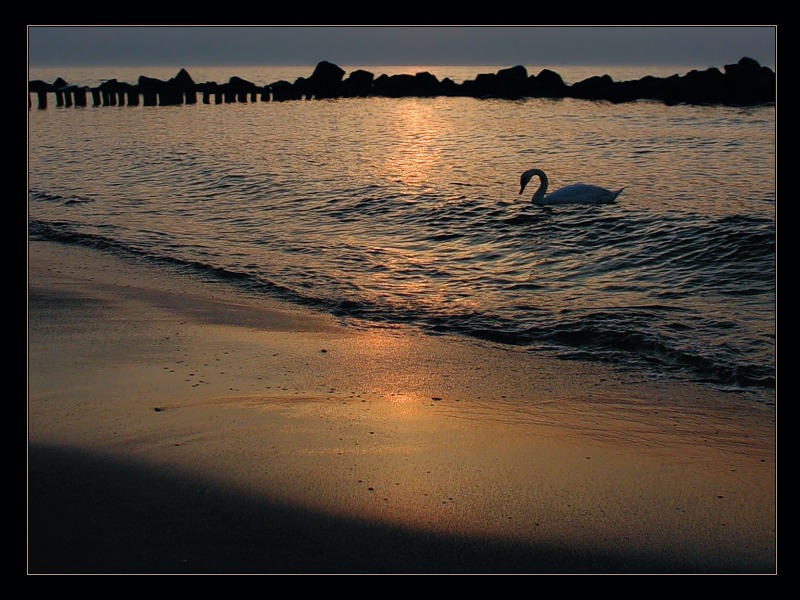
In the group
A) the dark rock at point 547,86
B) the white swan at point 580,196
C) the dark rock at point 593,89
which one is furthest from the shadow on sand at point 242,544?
the dark rock at point 547,86

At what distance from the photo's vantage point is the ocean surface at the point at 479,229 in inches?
270

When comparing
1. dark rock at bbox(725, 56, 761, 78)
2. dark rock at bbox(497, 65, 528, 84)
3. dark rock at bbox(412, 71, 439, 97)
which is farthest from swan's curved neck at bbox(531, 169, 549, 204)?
dark rock at bbox(412, 71, 439, 97)

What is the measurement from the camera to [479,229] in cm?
1164

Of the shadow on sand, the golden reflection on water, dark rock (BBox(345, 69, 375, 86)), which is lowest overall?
the shadow on sand

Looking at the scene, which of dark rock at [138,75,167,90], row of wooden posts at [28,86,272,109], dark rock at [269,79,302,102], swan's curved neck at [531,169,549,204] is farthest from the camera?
dark rock at [269,79,302,102]

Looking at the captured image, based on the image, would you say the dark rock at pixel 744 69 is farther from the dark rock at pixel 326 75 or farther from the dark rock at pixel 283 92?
the dark rock at pixel 283 92

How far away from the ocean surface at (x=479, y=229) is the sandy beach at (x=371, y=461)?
95 cm

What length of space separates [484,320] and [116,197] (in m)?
9.70

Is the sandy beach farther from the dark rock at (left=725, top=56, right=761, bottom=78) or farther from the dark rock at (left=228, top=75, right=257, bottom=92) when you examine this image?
the dark rock at (left=228, top=75, right=257, bottom=92)

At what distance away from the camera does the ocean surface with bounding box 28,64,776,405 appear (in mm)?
6859

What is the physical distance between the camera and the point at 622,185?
15023 mm

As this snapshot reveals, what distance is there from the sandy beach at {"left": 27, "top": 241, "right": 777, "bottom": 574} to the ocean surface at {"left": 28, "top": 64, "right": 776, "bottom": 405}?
0.95m

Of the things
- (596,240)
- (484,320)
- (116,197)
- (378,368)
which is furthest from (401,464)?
(116,197)
